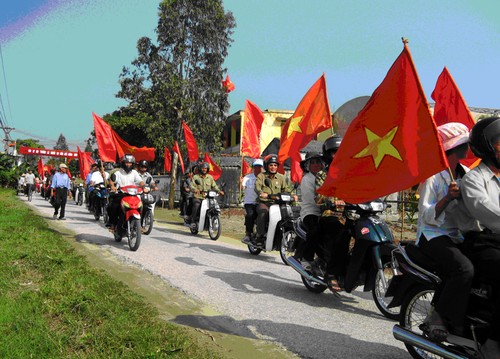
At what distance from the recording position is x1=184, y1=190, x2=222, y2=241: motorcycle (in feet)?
38.1

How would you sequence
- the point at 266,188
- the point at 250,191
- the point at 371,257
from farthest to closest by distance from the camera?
the point at 250,191 < the point at 266,188 < the point at 371,257

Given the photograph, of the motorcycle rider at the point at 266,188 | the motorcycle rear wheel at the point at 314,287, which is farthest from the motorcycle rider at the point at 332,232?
the motorcycle rider at the point at 266,188

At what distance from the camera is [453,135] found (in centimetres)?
374

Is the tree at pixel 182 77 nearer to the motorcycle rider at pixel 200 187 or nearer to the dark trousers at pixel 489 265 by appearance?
the motorcycle rider at pixel 200 187

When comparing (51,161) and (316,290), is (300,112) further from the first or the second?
(51,161)

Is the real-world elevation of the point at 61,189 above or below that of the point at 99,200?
above

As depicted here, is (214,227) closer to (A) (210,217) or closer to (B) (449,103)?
(A) (210,217)

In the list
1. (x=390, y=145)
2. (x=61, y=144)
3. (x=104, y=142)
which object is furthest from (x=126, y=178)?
(x=61, y=144)

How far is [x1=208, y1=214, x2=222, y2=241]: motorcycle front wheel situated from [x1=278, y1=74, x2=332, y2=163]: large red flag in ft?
10.0

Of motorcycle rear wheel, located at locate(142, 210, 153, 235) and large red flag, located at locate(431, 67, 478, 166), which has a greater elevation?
large red flag, located at locate(431, 67, 478, 166)

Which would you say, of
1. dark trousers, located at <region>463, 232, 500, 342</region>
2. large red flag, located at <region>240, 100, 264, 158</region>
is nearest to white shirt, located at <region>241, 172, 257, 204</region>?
large red flag, located at <region>240, 100, 264, 158</region>

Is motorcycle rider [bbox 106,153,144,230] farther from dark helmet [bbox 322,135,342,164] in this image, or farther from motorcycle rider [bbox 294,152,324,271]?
dark helmet [bbox 322,135,342,164]

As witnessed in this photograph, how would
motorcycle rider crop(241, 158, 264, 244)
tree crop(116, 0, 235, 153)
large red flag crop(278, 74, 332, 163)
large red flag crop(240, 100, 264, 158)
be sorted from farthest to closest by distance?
tree crop(116, 0, 235, 153) → large red flag crop(240, 100, 264, 158) → motorcycle rider crop(241, 158, 264, 244) → large red flag crop(278, 74, 332, 163)

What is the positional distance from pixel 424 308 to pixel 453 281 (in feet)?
1.79
